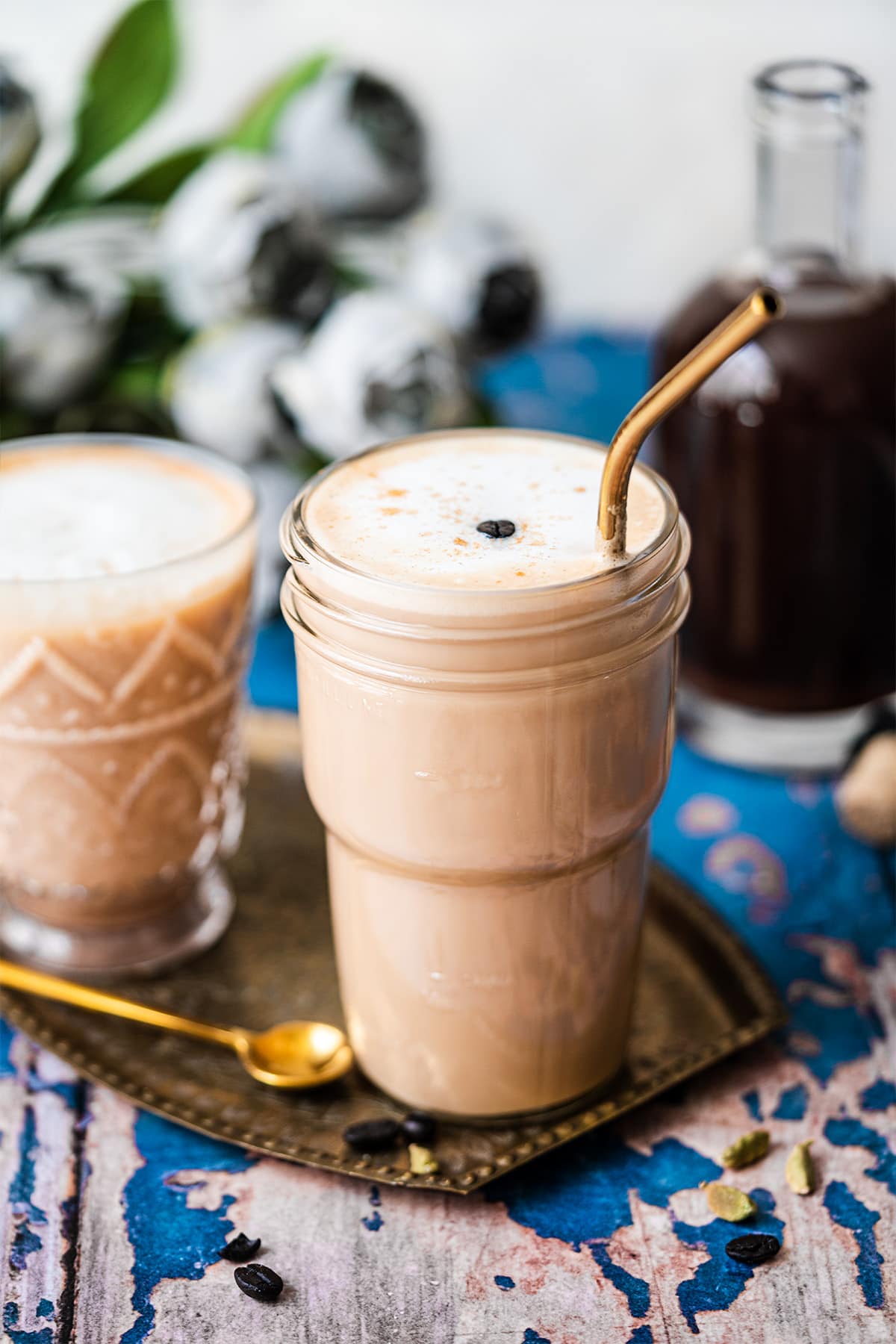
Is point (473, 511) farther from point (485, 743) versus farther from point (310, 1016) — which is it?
point (310, 1016)

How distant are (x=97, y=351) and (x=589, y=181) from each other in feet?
3.07

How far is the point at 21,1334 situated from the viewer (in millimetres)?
670

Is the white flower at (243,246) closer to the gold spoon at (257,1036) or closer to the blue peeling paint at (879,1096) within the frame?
the gold spoon at (257,1036)

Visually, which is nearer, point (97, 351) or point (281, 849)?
point (281, 849)

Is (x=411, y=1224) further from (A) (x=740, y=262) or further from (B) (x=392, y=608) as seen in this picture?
(A) (x=740, y=262)

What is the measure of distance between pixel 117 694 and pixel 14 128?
520 millimetres

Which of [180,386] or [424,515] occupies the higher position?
[424,515]

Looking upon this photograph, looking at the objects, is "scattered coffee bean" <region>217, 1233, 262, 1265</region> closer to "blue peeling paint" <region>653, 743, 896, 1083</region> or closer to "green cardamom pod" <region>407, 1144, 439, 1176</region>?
"green cardamom pod" <region>407, 1144, 439, 1176</region>

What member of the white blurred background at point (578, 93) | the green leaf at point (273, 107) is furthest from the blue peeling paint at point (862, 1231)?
the white blurred background at point (578, 93)

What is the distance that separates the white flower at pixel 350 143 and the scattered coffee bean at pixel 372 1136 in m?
0.78

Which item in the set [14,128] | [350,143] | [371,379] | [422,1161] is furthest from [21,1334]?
[350,143]

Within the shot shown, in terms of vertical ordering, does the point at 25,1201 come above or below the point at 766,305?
below

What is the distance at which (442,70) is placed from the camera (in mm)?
1892

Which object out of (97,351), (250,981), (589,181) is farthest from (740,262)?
(589,181)
